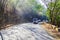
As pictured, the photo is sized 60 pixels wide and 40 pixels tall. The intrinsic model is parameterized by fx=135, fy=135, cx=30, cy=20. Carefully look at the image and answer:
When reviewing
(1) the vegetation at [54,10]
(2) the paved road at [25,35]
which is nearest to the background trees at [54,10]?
(1) the vegetation at [54,10]

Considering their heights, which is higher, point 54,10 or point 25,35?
point 54,10

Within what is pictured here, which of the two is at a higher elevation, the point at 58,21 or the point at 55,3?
the point at 55,3

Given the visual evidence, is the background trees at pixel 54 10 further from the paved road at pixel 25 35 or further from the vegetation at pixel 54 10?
the paved road at pixel 25 35

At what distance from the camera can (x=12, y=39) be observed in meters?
7.83

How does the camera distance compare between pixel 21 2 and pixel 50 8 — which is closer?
pixel 50 8

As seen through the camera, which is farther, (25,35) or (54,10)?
(54,10)

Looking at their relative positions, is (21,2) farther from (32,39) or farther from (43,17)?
(32,39)

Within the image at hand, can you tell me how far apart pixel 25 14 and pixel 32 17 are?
4.73 ft

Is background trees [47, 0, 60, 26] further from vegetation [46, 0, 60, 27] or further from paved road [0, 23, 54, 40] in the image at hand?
paved road [0, 23, 54, 40]

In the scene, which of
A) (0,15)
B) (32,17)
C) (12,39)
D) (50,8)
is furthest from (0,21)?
(32,17)

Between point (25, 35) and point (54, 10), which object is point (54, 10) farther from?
point (25, 35)

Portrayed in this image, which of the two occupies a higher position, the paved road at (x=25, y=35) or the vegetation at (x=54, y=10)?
the vegetation at (x=54, y=10)

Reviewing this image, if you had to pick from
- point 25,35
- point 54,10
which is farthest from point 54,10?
point 25,35

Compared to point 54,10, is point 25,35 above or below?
below
